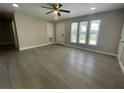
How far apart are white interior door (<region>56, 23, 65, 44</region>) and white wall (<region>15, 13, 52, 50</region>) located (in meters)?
1.20

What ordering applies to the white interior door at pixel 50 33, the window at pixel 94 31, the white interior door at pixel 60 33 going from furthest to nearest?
the white interior door at pixel 50 33 → the white interior door at pixel 60 33 → the window at pixel 94 31

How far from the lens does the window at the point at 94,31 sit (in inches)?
165

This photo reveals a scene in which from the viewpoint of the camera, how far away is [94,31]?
14.2ft

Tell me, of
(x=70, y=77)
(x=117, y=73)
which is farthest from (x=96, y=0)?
(x=117, y=73)

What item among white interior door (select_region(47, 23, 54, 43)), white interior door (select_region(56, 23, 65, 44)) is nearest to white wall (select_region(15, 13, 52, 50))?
white interior door (select_region(47, 23, 54, 43))

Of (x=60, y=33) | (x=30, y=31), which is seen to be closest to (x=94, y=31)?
(x=60, y=33)

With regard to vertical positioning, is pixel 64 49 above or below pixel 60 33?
below

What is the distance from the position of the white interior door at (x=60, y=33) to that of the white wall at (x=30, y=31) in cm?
120

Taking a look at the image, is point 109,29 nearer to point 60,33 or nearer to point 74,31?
point 74,31

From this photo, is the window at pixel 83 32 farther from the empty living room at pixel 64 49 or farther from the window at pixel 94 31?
the window at pixel 94 31

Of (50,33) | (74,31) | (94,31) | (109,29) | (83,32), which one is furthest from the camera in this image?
(50,33)

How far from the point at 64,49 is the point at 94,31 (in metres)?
2.26

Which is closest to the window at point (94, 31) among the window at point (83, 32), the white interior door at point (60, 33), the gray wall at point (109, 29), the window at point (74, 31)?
the gray wall at point (109, 29)

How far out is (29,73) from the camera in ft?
7.02
